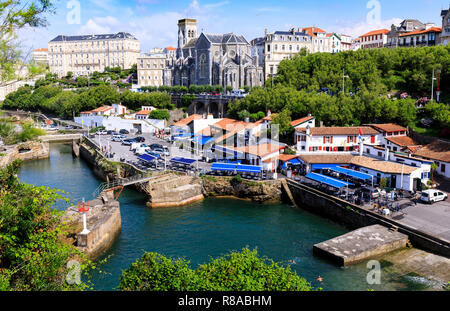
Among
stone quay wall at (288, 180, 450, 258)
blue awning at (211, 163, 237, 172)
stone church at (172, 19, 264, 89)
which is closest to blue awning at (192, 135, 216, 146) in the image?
blue awning at (211, 163, 237, 172)

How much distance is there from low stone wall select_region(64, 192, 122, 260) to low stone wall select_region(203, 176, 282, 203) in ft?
32.2

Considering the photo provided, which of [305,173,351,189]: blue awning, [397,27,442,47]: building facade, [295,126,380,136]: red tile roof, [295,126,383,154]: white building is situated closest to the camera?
[305,173,351,189]: blue awning

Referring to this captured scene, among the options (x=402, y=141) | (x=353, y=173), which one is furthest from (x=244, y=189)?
(x=402, y=141)

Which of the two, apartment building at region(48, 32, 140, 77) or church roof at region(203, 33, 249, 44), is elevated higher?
apartment building at region(48, 32, 140, 77)

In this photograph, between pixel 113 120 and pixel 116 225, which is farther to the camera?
pixel 113 120

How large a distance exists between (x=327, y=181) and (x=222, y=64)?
191 ft

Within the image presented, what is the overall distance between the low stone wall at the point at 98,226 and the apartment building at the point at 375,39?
3489 inches

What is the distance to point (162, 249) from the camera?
2558 cm

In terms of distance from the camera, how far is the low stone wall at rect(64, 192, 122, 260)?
2430 cm

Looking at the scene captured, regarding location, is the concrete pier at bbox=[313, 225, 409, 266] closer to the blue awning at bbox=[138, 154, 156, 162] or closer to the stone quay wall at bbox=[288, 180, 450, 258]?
the stone quay wall at bbox=[288, 180, 450, 258]

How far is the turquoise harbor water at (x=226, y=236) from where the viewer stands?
2173 cm

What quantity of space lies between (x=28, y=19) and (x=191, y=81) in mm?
85056
